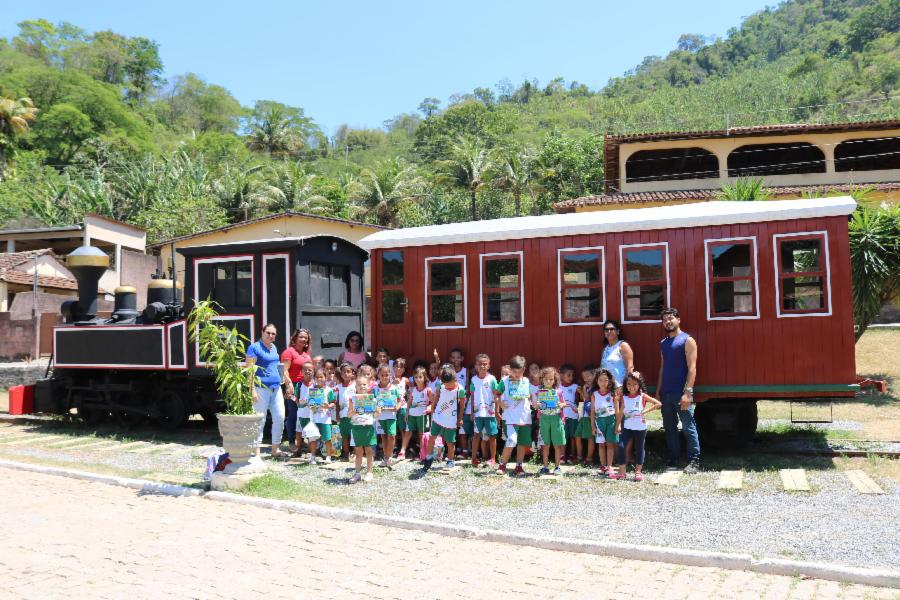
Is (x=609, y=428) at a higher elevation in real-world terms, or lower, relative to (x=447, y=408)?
lower

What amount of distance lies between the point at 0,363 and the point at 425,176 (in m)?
33.3

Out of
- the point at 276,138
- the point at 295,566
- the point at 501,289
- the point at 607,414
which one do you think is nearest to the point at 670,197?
the point at 501,289

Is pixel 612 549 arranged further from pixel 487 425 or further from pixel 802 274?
pixel 802 274

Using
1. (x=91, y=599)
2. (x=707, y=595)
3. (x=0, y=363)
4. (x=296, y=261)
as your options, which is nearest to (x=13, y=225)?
(x=0, y=363)

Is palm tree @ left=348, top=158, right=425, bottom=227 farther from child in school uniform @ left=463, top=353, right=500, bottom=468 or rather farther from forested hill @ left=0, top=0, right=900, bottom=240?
child in school uniform @ left=463, top=353, right=500, bottom=468

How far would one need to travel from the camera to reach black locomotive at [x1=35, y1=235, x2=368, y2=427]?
11594 mm

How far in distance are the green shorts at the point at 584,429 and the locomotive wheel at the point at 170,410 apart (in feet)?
24.1

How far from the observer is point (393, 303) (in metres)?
11.1

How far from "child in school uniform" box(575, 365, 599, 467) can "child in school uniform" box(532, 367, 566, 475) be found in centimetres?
39

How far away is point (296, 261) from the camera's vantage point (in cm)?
1148

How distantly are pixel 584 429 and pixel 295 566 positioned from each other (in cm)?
468

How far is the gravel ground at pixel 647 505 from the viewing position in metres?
5.85

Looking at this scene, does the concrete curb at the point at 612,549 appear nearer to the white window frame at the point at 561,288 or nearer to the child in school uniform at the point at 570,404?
the child in school uniform at the point at 570,404

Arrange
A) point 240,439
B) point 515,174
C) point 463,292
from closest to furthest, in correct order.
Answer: point 240,439 < point 463,292 < point 515,174
